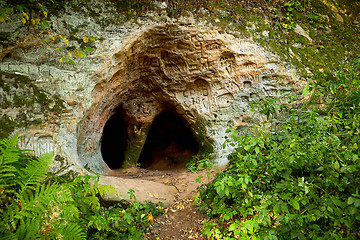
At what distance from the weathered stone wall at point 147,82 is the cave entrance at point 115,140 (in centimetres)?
38

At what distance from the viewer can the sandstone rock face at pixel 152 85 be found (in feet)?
13.8

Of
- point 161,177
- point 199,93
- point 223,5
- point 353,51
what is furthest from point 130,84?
point 353,51

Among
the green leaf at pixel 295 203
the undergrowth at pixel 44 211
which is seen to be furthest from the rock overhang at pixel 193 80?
the green leaf at pixel 295 203

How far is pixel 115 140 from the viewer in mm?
8617

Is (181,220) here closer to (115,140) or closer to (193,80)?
(193,80)

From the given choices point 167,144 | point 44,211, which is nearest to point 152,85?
point 167,144

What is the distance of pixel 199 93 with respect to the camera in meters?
6.51

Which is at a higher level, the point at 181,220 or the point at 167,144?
the point at 181,220

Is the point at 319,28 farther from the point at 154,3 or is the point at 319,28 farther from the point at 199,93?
the point at 154,3

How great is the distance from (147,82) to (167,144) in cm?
296

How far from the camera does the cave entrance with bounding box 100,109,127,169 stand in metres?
7.71

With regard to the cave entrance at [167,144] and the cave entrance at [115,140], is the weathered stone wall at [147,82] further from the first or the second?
the cave entrance at [167,144]

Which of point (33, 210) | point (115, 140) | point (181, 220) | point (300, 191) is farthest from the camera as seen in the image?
point (115, 140)

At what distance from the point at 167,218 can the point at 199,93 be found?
11.3 feet
